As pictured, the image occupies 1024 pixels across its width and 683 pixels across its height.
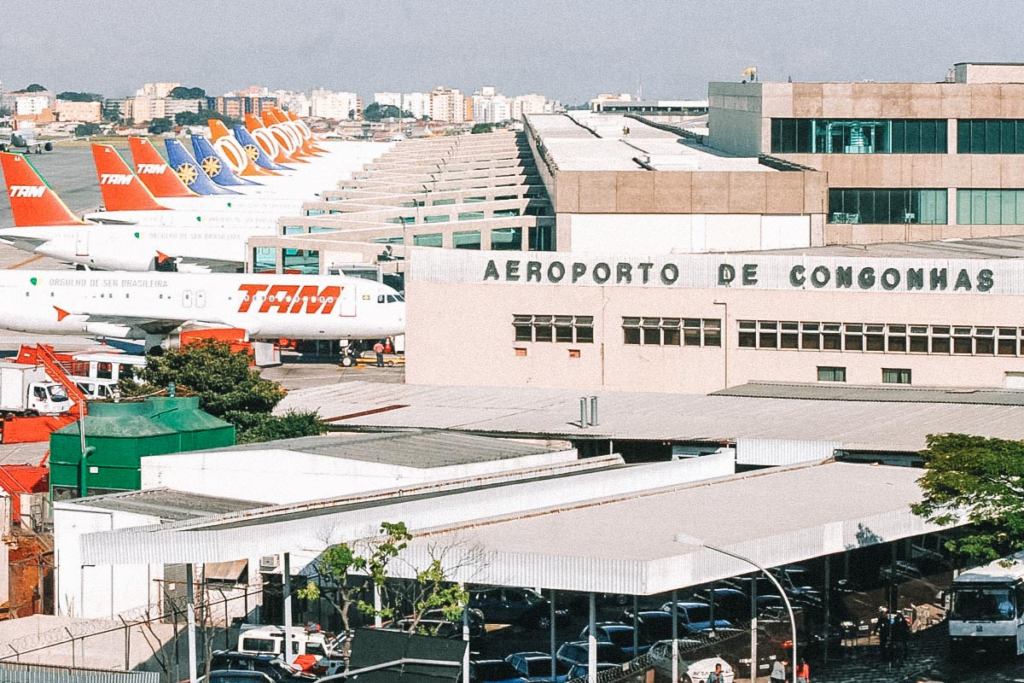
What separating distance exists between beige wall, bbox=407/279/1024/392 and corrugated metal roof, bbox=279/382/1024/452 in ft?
4.57

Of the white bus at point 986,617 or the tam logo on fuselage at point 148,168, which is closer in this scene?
the white bus at point 986,617

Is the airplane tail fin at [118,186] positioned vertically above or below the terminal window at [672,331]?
above

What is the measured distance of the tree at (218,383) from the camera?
65.5m

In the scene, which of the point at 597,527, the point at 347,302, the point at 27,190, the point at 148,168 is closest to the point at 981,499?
the point at 597,527

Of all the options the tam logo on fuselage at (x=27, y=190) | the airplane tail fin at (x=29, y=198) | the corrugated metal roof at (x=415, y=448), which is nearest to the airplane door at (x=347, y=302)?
the corrugated metal roof at (x=415, y=448)

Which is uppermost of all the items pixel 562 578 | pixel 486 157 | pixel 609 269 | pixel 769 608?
pixel 486 157

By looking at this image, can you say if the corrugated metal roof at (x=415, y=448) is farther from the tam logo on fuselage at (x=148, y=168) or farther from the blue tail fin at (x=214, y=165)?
the blue tail fin at (x=214, y=165)

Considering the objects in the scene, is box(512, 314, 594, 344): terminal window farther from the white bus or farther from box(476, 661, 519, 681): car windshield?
box(476, 661, 519, 681): car windshield

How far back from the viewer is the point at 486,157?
572 ft

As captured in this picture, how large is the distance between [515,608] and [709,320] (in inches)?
1042

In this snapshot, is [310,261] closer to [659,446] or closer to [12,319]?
[12,319]

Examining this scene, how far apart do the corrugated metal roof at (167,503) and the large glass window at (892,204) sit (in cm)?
5963

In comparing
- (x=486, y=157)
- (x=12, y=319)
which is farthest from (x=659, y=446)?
(x=486, y=157)

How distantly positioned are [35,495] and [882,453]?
2571 centimetres
